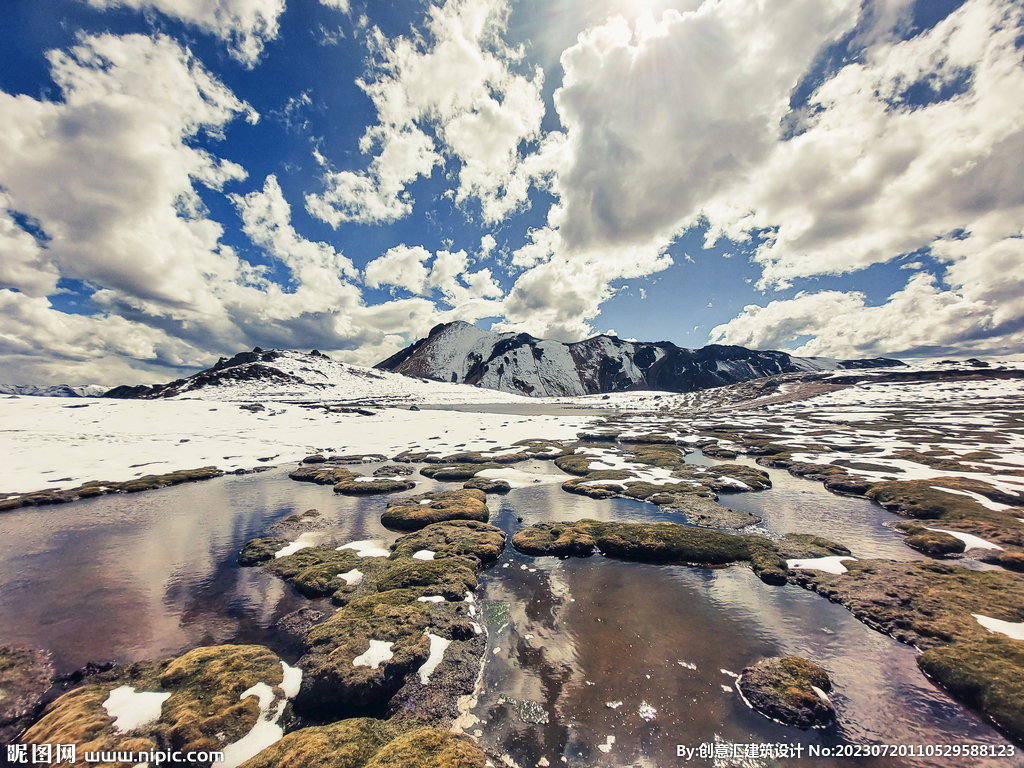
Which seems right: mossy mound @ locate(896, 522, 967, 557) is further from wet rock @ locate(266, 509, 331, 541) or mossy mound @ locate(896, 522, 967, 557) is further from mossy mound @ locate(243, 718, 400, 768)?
wet rock @ locate(266, 509, 331, 541)

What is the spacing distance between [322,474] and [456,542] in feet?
88.1

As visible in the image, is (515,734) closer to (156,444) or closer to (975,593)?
(975,593)

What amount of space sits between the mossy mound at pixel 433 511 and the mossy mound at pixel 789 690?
1857cm

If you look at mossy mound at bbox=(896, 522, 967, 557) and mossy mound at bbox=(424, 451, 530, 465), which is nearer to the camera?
mossy mound at bbox=(896, 522, 967, 557)

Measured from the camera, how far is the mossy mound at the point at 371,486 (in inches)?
1404

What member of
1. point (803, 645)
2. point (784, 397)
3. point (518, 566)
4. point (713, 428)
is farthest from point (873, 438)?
point (784, 397)

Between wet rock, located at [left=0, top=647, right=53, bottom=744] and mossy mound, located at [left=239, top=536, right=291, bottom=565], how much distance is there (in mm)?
7849

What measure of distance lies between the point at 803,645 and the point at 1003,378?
844ft

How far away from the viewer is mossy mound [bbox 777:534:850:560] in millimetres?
20469

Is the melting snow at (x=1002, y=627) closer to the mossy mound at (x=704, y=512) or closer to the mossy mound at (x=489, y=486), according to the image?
the mossy mound at (x=704, y=512)

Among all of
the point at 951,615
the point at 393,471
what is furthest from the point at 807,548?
the point at 393,471

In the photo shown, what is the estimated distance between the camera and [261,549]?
72.2ft

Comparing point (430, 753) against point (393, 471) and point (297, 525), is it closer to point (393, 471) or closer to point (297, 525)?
point (297, 525)

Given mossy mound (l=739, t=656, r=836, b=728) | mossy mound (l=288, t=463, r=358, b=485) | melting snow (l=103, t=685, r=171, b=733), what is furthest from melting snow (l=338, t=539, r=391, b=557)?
mossy mound (l=739, t=656, r=836, b=728)
